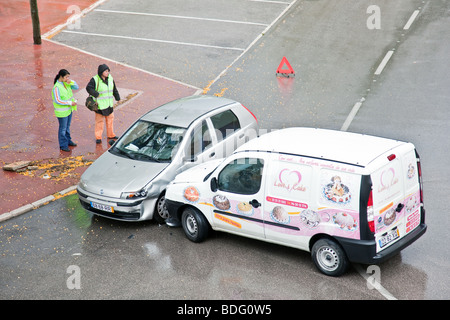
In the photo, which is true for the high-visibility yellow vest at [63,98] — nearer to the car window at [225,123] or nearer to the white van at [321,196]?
the car window at [225,123]

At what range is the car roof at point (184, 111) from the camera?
1221 cm

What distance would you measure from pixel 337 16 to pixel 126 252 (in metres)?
16.0

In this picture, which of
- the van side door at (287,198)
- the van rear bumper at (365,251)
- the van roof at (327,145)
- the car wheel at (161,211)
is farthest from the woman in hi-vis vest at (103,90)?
the van rear bumper at (365,251)

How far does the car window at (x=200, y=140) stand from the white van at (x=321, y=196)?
4.83 ft

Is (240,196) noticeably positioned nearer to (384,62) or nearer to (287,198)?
(287,198)

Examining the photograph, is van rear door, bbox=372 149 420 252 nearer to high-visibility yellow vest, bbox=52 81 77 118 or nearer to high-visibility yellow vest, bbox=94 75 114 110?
high-visibility yellow vest, bbox=94 75 114 110

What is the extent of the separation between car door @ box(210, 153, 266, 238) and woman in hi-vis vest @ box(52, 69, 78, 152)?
18.0 ft

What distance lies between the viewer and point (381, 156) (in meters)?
9.00

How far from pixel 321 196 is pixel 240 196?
4.66ft

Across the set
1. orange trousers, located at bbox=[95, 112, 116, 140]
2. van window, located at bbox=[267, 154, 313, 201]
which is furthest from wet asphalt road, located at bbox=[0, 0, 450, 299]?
orange trousers, located at bbox=[95, 112, 116, 140]

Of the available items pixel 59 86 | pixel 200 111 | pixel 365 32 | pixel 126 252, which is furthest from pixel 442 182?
pixel 365 32

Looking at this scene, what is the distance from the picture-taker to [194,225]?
34.9 feet

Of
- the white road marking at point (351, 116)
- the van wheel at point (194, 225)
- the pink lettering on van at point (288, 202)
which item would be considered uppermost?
the pink lettering on van at point (288, 202)

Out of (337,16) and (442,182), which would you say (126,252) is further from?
(337,16)
